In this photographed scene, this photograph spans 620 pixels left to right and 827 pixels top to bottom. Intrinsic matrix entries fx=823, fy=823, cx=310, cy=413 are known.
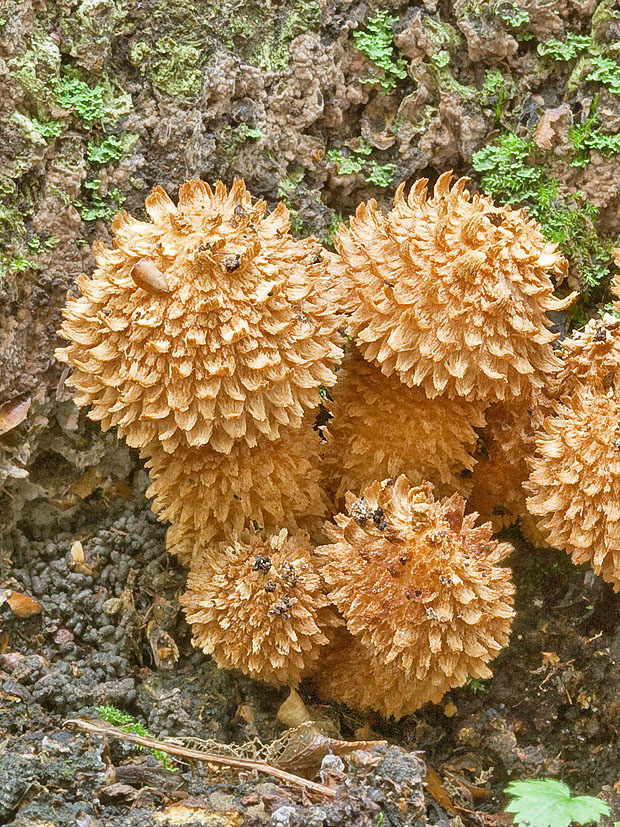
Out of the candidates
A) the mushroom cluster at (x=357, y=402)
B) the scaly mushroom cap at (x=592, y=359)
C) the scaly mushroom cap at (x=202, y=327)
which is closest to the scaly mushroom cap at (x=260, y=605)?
the mushroom cluster at (x=357, y=402)

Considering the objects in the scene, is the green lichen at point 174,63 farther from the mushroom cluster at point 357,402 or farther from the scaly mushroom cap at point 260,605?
the scaly mushroom cap at point 260,605

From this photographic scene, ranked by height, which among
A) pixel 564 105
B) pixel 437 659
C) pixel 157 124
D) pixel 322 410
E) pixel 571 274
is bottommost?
pixel 437 659

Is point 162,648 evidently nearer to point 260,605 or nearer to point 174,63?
point 260,605

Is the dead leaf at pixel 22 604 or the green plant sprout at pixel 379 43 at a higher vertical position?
the green plant sprout at pixel 379 43

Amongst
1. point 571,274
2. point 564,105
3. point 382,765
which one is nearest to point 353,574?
point 382,765

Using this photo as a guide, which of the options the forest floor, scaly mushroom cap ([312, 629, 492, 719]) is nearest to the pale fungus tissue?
the forest floor

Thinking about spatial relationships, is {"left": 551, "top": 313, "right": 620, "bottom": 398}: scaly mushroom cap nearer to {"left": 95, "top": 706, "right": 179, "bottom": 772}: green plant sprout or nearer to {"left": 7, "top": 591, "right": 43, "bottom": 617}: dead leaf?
{"left": 95, "top": 706, "right": 179, "bottom": 772}: green plant sprout

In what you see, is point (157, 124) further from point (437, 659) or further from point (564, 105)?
point (437, 659)
